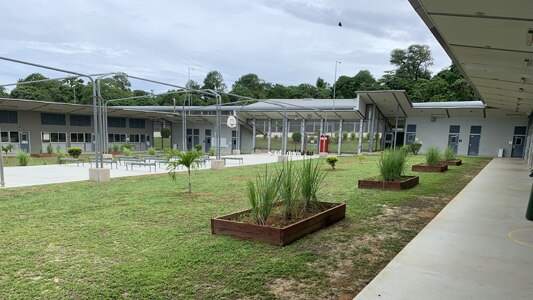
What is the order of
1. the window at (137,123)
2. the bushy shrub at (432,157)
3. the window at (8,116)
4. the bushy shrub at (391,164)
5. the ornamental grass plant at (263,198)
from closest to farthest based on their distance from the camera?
the ornamental grass plant at (263,198)
the bushy shrub at (391,164)
the bushy shrub at (432,157)
the window at (8,116)
the window at (137,123)

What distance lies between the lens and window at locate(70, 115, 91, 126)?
1210 inches

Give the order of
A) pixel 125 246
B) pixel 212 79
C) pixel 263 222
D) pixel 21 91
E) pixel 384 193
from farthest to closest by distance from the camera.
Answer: pixel 212 79 < pixel 21 91 < pixel 384 193 < pixel 263 222 < pixel 125 246

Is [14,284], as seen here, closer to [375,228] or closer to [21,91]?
[375,228]

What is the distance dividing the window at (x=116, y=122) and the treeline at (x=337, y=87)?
3568mm

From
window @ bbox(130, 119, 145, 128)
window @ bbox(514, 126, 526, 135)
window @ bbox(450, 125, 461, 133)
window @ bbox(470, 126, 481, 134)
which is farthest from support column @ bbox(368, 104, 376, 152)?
window @ bbox(130, 119, 145, 128)

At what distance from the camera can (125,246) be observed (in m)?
4.48

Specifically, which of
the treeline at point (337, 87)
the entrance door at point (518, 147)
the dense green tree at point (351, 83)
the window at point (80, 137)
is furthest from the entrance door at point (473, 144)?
the window at point (80, 137)

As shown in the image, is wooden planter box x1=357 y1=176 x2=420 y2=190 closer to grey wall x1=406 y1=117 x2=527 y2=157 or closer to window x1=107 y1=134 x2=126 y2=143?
grey wall x1=406 y1=117 x2=527 y2=157

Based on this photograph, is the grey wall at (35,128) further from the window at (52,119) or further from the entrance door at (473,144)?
the entrance door at (473,144)

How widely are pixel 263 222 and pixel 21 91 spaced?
5576 centimetres

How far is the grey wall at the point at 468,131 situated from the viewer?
29422 millimetres

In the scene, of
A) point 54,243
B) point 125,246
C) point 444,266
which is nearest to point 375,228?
point 444,266

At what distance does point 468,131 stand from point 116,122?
109ft

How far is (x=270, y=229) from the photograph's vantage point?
4.58 meters
